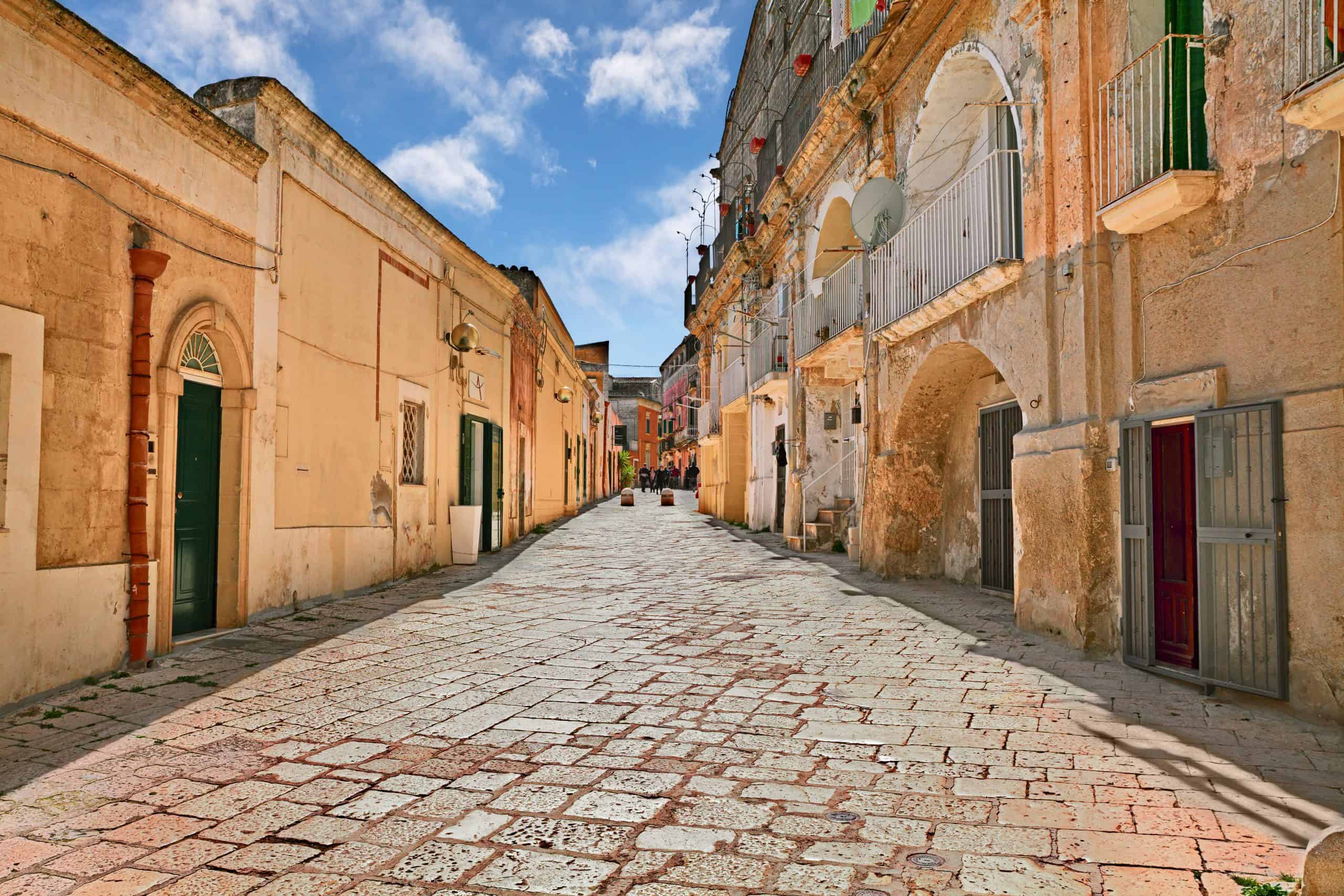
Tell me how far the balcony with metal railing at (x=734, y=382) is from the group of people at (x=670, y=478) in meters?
28.5

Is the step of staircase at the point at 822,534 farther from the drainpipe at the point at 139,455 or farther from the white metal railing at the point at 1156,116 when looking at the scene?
the drainpipe at the point at 139,455

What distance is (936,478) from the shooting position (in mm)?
11781

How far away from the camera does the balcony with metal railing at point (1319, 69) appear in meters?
4.48

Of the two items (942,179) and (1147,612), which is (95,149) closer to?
(1147,612)

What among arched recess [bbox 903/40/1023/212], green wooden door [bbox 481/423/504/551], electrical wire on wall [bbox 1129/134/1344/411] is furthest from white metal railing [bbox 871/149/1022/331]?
green wooden door [bbox 481/423/504/551]

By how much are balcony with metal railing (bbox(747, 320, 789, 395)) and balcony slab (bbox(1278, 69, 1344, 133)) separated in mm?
13501

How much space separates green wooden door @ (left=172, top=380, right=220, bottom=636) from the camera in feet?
23.5

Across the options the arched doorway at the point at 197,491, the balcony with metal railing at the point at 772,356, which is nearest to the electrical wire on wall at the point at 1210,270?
the arched doorway at the point at 197,491

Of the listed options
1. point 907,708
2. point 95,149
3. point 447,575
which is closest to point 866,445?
point 447,575

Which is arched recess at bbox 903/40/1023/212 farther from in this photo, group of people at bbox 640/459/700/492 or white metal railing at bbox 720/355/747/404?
group of people at bbox 640/459/700/492

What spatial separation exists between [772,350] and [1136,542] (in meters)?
13.0

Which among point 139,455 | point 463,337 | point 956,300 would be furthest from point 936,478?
point 139,455

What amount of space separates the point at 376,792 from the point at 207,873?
864 mm

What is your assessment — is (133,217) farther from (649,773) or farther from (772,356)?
(772,356)
